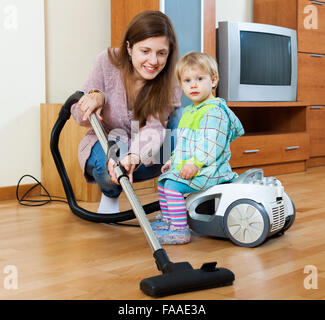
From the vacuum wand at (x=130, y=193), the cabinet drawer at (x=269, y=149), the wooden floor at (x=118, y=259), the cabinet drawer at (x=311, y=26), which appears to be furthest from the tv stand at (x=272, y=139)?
the vacuum wand at (x=130, y=193)

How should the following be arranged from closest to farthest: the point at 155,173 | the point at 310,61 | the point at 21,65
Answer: the point at 155,173
the point at 21,65
the point at 310,61

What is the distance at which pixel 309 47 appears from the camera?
139 inches

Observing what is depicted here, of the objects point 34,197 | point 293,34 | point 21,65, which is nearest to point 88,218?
point 34,197

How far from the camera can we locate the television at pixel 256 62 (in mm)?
3006

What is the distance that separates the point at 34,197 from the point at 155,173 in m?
0.80

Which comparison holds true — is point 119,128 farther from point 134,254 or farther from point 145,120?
point 134,254

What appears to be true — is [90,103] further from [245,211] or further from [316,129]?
[316,129]

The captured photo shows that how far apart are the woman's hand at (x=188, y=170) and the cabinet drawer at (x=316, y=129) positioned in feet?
7.18

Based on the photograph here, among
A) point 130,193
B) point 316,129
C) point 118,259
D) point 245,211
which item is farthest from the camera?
point 316,129

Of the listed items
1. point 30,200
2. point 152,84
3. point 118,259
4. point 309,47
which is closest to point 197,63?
point 152,84

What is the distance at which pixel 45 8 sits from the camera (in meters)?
2.51

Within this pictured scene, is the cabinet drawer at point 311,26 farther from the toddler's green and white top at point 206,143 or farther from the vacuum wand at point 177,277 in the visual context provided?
the vacuum wand at point 177,277

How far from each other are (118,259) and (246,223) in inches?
15.7

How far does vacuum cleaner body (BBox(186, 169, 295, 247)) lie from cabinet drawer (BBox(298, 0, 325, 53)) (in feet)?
6.81
